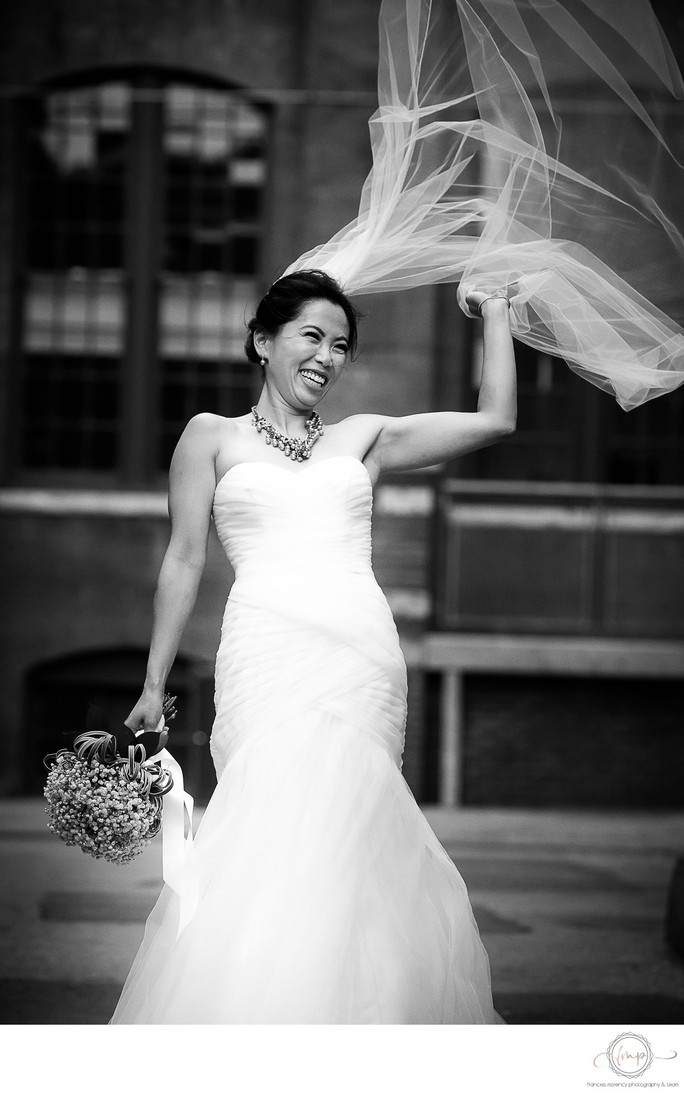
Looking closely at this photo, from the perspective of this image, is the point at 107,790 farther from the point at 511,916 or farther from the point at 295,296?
the point at 511,916

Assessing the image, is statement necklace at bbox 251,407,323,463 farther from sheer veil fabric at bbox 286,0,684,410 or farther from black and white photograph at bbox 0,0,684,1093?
sheer veil fabric at bbox 286,0,684,410

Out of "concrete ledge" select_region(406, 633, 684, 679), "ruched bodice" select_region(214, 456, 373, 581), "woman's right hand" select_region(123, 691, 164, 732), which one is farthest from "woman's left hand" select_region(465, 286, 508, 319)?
"concrete ledge" select_region(406, 633, 684, 679)

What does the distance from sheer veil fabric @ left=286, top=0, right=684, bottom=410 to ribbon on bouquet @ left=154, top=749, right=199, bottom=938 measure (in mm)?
1312

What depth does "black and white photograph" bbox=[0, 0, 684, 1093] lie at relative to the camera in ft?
9.59

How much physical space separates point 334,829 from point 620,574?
630 cm

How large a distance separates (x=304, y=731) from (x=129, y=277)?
20.0 ft

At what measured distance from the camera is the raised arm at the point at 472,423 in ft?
10.1

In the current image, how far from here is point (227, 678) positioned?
3.00 meters

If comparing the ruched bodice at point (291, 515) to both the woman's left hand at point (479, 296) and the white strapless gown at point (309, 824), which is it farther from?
the woman's left hand at point (479, 296)

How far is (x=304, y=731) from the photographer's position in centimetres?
293
